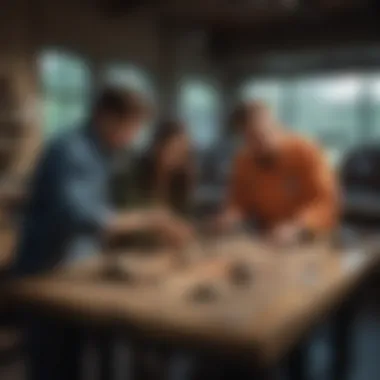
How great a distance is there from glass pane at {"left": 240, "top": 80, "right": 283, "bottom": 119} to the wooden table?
0.51 feet

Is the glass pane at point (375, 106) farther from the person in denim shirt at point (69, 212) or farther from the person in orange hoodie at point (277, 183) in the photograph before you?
the person in denim shirt at point (69, 212)

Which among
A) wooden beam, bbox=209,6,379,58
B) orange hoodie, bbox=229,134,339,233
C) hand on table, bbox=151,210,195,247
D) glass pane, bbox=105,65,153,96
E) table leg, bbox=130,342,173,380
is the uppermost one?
wooden beam, bbox=209,6,379,58

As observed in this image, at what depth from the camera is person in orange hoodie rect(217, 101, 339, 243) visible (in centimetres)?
65

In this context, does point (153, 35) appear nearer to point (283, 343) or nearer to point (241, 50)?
point (241, 50)

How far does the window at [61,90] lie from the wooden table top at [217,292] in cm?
15

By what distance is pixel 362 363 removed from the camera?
2.27 feet

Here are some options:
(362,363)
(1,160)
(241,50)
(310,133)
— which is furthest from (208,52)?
(362,363)

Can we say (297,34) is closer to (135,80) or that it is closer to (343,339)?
(135,80)

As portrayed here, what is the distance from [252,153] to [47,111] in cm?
23

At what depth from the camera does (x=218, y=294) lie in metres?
0.67

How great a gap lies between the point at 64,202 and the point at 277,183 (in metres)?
0.24

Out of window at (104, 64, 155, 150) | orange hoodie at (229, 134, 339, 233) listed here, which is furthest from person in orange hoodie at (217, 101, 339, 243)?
window at (104, 64, 155, 150)

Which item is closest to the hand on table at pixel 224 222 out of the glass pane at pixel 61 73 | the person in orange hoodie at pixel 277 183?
the person in orange hoodie at pixel 277 183

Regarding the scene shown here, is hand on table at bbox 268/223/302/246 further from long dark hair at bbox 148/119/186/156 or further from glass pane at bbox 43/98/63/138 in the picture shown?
glass pane at bbox 43/98/63/138
